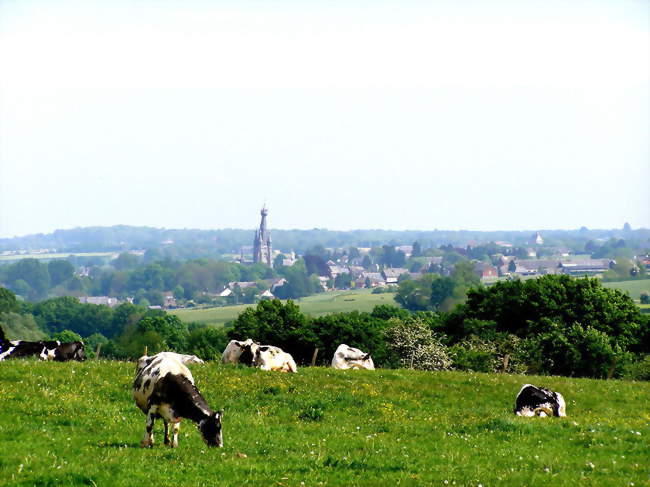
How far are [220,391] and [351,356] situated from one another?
1736 centimetres

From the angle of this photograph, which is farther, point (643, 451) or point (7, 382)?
point (7, 382)

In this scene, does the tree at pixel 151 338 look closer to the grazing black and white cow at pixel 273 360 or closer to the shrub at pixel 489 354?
the shrub at pixel 489 354

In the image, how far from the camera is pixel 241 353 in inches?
1577

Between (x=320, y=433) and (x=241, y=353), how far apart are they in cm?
1658

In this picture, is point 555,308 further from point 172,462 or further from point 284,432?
point 172,462

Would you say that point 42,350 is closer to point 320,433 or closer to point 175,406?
point 320,433

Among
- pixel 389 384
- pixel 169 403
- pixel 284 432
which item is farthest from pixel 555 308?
pixel 169 403

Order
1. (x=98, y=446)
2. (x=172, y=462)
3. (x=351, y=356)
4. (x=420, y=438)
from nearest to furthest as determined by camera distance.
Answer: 1. (x=172, y=462)
2. (x=98, y=446)
3. (x=420, y=438)
4. (x=351, y=356)

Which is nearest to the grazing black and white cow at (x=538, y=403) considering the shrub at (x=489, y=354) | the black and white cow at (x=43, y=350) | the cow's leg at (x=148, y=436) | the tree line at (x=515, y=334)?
the cow's leg at (x=148, y=436)

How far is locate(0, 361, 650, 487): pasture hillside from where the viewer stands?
17.7 metres

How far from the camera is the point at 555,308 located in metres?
69.6

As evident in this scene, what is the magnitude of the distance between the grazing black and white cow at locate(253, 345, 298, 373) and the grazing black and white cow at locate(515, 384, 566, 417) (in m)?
11.8

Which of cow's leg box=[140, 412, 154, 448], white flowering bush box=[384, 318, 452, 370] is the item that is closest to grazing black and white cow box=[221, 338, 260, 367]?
cow's leg box=[140, 412, 154, 448]

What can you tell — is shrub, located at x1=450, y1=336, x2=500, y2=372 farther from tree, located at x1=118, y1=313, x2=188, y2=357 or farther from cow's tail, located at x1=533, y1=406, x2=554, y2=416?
tree, located at x1=118, y1=313, x2=188, y2=357
